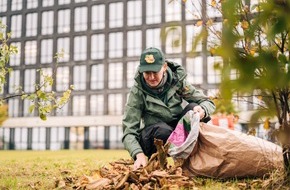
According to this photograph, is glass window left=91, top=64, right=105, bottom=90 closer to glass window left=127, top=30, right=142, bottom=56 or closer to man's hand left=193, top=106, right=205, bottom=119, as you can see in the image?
glass window left=127, top=30, right=142, bottom=56

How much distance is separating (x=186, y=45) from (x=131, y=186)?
2.30m

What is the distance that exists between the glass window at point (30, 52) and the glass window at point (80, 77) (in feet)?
15.4

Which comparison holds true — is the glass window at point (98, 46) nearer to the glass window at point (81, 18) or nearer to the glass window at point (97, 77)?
the glass window at point (97, 77)

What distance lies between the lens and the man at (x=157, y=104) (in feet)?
13.8

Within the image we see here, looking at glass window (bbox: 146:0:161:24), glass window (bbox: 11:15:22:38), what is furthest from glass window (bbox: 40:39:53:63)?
glass window (bbox: 146:0:161:24)

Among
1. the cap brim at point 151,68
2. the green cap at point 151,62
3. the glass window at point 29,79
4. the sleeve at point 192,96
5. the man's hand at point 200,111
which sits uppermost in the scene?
the glass window at point 29,79

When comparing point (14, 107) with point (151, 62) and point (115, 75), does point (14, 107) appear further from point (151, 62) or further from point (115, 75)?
point (151, 62)

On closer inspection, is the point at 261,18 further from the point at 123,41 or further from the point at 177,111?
the point at 123,41

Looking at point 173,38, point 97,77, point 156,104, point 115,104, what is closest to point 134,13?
point 97,77

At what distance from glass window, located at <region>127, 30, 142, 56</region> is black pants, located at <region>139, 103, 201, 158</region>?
36411mm

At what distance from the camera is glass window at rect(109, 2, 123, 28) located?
41.7 meters

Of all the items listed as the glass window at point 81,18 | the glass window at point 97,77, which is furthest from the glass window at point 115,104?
the glass window at point 81,18

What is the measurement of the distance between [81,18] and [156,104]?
1577 inches

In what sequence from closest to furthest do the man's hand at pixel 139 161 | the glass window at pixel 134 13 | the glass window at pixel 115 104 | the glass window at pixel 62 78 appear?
the man's hand at pixel 139 161 < the glass window at pixel 115 104 < the glass window at pixel 134 13 < the glass window at pixel 62 78
